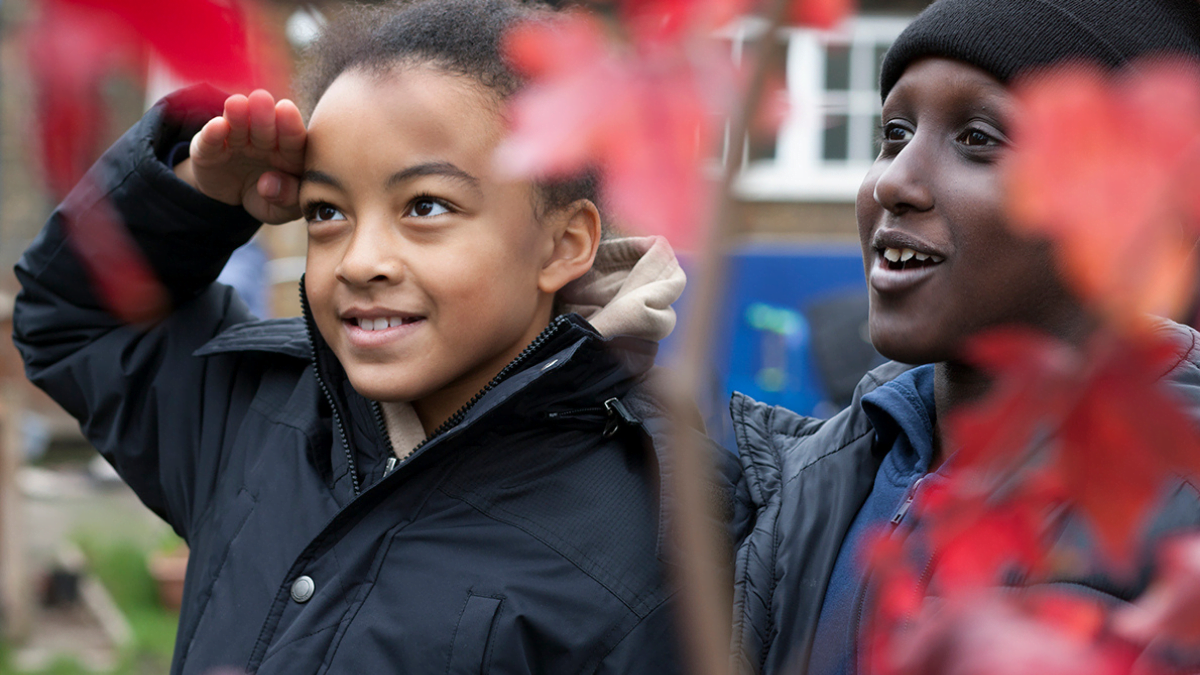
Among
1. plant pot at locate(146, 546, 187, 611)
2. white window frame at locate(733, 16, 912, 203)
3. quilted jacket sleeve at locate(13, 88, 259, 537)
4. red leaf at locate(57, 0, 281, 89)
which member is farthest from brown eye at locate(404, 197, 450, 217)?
white window frame at locate(733, 16, 912, 203)

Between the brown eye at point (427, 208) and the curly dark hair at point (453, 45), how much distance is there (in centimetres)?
11

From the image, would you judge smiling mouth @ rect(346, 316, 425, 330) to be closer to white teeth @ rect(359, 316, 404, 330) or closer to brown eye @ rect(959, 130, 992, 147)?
white teeth @ rect(359, 316, 404, 330)

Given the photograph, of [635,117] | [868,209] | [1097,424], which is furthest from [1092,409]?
[868,209]

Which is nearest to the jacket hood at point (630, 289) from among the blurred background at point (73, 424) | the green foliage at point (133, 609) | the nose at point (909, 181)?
the blurred background at point (73, 424)

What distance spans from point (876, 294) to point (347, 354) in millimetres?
548

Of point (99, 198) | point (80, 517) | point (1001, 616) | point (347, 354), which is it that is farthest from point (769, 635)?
point (80, 517)

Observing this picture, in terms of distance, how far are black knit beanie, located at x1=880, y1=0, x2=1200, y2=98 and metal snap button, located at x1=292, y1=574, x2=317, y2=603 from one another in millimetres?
794

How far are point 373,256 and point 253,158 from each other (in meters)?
0.26

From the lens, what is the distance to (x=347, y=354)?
3.60 ft

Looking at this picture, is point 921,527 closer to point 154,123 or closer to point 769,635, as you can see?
point 769,635

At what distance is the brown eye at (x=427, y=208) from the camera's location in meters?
1.05

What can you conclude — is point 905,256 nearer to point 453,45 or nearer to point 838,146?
point 453,45

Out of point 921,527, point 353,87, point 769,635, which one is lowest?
point 769,635

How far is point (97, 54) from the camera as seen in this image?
0.40 m
